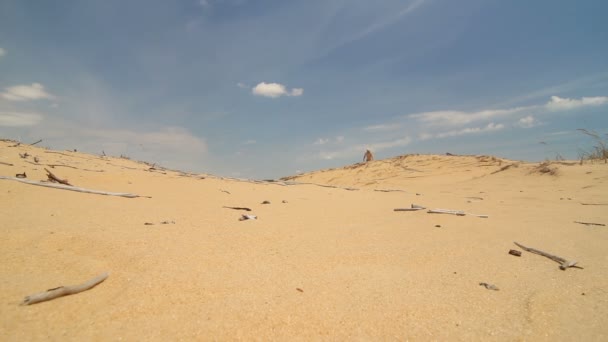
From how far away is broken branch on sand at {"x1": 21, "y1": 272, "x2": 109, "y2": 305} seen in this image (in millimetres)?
1571

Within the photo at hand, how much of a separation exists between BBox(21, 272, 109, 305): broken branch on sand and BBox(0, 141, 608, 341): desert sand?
29mm

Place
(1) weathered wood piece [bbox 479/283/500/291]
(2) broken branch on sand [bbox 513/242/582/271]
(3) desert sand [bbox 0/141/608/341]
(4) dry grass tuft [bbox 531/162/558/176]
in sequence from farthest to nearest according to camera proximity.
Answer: (4) dry grass tuft [bbox 531/162/558/176], (2) broken branch on sand [bbox 513/242/582/271], (1) weathered wood piece [bbox 479/283/500/291], (3) desert sand [bbox 0/141/608/341]

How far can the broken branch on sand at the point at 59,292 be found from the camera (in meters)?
1.57

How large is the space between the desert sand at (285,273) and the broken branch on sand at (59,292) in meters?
0.03

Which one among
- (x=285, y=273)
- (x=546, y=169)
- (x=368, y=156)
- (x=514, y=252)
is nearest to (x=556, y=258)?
(x=514, y=252)

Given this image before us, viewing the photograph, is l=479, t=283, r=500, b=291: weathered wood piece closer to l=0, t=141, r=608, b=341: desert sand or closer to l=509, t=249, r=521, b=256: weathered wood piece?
l=0, t=141, r=608, b=341: desert sand

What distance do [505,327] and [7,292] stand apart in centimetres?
242

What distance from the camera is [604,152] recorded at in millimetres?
9391

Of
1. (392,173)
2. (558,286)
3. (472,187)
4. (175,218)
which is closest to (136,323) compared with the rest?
(175,218)

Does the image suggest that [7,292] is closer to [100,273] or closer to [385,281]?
[100,273]

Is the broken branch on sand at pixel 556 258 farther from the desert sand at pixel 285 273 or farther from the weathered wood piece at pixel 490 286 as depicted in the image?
the weathered wood piece at pixel 490 286

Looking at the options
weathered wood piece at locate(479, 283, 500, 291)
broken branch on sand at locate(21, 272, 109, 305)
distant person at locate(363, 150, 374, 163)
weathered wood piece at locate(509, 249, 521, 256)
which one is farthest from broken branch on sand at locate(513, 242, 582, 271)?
distant person at locate(363, 150, 374, 163)

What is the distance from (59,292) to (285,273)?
1209 mm

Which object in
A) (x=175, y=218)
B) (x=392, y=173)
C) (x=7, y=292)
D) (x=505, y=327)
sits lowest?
(x=505, y=327)
